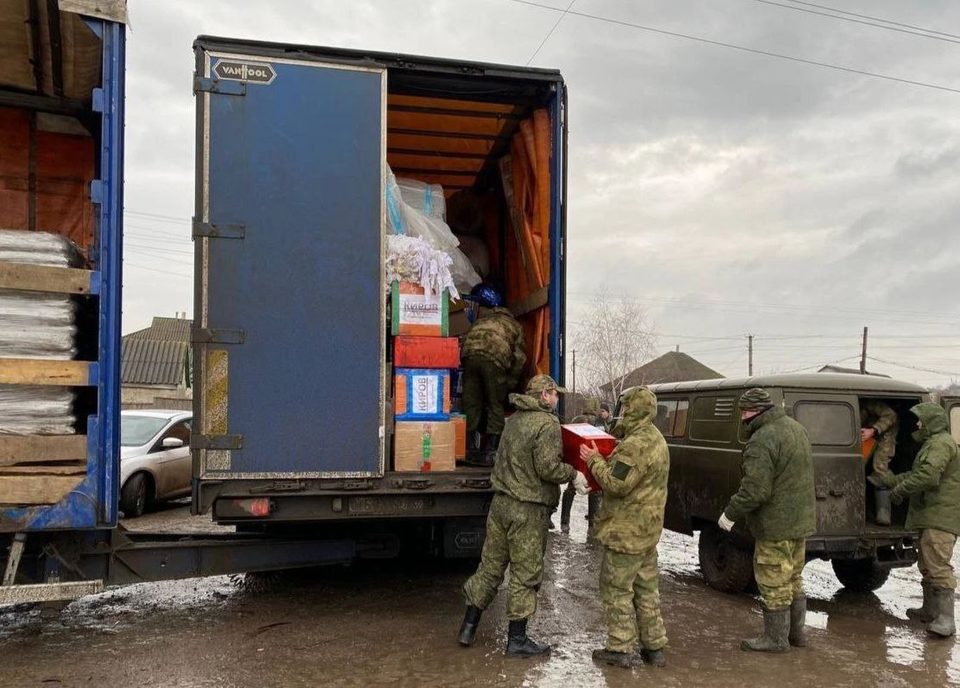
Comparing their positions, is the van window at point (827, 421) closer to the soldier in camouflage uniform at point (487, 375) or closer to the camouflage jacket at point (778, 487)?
the camouflage jacket at point (778, 487)

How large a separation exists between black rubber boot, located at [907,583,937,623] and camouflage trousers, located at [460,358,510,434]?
137 inches

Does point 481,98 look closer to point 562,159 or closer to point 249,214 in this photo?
point 562,159

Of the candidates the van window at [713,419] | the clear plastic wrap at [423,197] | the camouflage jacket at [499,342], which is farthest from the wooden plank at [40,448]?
the van window at [713,419]

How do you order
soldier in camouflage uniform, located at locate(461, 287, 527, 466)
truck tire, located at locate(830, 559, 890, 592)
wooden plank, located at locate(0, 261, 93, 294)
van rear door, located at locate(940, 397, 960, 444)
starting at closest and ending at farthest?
wooden plank, located at locate(0, 261, 93, 294) → soldier in camouflage uniform, located at locate(461, 287, 527, 466) → truck tire, located at locate(830, 559, 890, 592) → van rear door, located at locate(940, 397, 960, 444)

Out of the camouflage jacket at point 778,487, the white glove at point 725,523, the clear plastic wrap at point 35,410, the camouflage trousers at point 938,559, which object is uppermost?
the clear plastic wrap at point 35,410

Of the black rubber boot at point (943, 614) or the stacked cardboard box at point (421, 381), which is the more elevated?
the stacked cardboard box at point (421, 381)

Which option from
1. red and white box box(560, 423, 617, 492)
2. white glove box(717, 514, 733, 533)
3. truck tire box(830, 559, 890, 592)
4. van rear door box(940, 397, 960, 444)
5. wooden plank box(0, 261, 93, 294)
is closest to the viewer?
wooden plank box(0, 261, 93, 294)

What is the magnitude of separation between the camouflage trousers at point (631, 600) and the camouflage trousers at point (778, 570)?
2.80ft

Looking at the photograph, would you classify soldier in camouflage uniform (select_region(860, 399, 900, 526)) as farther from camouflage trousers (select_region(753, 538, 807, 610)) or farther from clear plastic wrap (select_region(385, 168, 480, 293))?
clear plastic wrap (select_region(385, 168, 480, 293))

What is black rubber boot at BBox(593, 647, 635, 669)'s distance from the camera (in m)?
4.70

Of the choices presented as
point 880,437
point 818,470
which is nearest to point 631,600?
point 818,470

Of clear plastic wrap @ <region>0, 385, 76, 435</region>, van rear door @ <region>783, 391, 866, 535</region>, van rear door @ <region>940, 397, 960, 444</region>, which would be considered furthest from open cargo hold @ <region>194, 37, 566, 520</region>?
van rear door @ <region>940, 397, 960, 444</region>

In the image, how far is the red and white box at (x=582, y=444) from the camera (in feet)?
16.1

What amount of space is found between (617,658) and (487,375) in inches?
91.4
